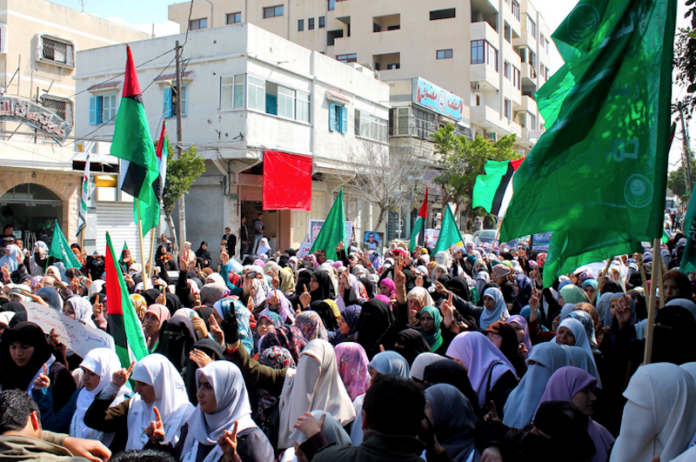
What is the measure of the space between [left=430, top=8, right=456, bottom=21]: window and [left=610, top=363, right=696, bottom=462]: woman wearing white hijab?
1515 inches

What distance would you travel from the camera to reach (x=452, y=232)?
425 inches

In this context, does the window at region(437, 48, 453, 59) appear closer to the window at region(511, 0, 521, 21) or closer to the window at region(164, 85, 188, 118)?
the window at region(511, 0, 521, 21)

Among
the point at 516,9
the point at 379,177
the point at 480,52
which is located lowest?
the point at 379,177

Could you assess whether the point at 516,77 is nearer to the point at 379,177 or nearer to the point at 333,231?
the point at 379,177

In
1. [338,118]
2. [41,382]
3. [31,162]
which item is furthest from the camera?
[338,118]

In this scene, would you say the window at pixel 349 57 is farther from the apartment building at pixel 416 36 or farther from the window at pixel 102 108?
the window at pixel 102 108

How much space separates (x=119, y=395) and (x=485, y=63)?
36244mm

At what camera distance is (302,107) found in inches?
885

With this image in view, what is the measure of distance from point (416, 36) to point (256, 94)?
20360 millimetres

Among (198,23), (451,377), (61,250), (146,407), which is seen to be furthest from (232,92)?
(198,23)

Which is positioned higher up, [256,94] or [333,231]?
[256,94]

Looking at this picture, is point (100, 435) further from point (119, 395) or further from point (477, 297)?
point (477, 297)

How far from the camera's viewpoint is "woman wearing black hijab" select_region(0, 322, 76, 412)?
154 inches

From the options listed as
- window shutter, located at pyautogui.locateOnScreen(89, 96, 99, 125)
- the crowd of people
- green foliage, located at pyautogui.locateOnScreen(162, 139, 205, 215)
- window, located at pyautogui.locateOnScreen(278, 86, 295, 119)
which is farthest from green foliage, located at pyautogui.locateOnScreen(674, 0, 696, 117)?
window shutter, located at pyautogui.locateOnScreen(89, 96, 99, 125)
